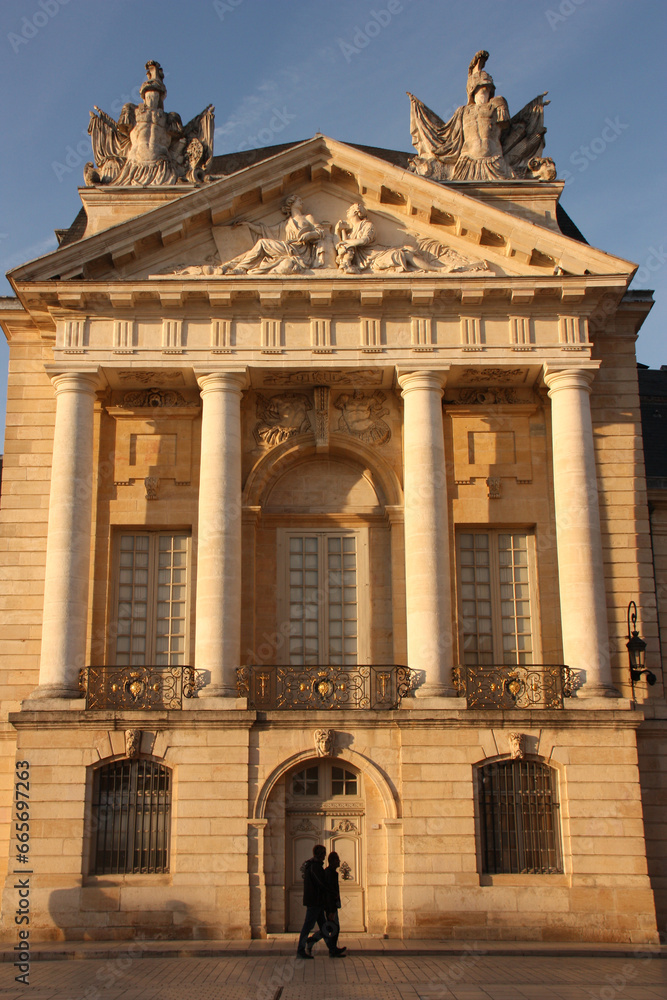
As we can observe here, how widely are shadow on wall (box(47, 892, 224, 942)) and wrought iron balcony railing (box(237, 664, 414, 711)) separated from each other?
3502 mm

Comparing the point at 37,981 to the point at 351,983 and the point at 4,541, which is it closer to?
the point at 351,983

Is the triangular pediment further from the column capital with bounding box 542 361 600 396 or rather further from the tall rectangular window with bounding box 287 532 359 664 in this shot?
the tall rectangular window with bounding box 287 532 359 664

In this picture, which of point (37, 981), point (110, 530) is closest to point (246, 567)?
point (110, 530)

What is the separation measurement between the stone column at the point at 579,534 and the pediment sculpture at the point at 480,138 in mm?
4836

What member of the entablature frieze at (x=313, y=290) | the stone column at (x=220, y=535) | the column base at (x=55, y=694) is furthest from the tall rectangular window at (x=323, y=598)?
the entablature frieze at (x=313, y=290)

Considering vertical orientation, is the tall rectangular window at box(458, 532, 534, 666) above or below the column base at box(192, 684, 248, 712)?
above

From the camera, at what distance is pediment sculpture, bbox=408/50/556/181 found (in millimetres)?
22750

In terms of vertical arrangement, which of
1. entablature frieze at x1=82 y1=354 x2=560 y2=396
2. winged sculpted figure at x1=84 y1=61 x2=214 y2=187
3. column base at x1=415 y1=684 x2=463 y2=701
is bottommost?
column base at x1=415 y1=684 x2=463 y2=701

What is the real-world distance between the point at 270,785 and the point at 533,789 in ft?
14.3

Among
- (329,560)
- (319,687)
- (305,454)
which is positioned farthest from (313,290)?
(319,687)

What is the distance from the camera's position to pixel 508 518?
21328mm

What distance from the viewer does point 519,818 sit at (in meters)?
18.8

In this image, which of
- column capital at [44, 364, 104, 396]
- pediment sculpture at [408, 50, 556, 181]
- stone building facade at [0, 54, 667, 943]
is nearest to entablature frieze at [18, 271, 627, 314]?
stone building facade at [0, 54, 667, 943]

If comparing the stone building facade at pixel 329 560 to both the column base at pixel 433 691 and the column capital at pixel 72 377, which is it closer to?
the column capital at pixel 72 377
